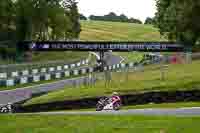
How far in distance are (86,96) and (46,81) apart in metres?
18.2

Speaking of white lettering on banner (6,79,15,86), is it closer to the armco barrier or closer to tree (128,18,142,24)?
the armco barrier

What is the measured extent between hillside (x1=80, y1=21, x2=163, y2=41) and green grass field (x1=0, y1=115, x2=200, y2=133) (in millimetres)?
89157

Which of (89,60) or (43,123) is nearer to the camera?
(43,123)

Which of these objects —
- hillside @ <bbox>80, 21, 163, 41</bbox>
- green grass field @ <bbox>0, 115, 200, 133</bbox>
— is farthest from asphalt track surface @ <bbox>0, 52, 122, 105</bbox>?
hillside @ <bbox>80, 21, 163, 41</bbox>

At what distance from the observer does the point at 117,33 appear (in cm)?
11769

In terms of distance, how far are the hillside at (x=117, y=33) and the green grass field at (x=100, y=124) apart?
293 ft

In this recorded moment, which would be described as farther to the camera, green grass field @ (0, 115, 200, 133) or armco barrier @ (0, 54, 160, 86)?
armco barrier @ (0, 54, 160, 86)

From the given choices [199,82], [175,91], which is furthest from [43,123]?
[199,82]

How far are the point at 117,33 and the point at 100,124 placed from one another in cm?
10388

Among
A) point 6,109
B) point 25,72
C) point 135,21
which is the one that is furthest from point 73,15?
point 135,21

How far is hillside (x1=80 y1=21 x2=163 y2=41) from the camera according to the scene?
10842 cm

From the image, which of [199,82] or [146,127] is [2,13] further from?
[146,127]

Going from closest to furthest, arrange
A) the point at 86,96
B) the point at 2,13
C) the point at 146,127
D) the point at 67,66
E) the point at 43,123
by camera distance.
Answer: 1. the point at 146,127
2. the point at 43,123
3. the point at 86,96
4. the point at 67,66
5. the point at 2,13

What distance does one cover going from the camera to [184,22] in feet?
88.5
